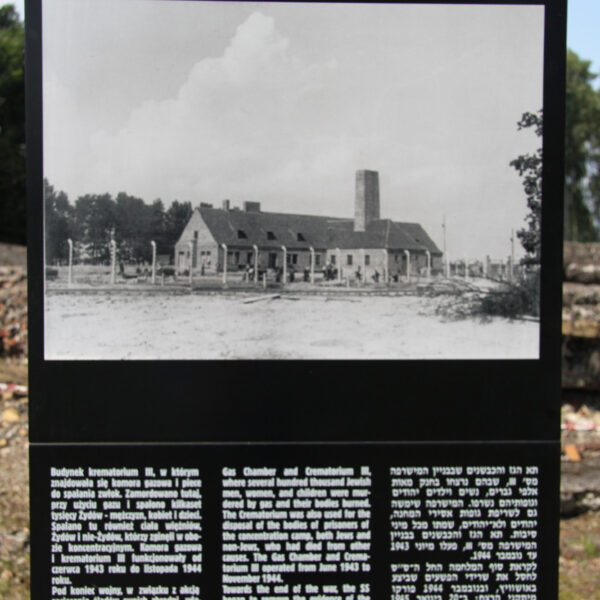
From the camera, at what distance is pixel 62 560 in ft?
11.5

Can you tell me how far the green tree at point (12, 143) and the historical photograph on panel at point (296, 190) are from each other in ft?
84.4

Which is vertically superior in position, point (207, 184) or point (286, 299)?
point (207, 184)

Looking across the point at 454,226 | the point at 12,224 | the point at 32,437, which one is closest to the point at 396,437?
the point at 454,226

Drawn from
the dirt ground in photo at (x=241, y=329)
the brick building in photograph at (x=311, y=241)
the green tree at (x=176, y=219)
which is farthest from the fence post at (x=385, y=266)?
the green tree at (x=176, y=219)

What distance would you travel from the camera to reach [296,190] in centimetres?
351

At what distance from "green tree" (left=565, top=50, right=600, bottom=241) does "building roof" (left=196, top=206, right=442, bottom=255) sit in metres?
49.6

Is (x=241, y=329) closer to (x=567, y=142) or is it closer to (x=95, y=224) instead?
(x=95, y=224)

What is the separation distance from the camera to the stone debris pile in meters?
10.3

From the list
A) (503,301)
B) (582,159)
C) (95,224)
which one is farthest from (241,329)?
(582,159)

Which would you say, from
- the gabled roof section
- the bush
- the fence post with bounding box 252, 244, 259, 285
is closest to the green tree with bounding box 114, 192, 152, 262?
the gabled roof section

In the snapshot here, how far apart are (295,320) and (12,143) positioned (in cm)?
2948

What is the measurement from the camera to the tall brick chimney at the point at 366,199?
353 centimetres

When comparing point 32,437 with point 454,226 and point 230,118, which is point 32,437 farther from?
point 454,226

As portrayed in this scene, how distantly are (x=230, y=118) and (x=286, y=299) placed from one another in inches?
35.4
